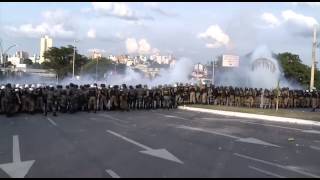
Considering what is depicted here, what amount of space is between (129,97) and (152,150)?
56.1 ft

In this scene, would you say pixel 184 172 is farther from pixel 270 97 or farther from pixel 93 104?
pixel 270 97

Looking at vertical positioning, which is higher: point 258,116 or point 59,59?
point 59,59

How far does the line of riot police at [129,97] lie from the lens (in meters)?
25.5

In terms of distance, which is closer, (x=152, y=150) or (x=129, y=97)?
(x=152, y=150)

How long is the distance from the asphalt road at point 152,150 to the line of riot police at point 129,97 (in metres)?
4.52

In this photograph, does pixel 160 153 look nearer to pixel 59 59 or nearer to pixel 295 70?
pixel 295 70

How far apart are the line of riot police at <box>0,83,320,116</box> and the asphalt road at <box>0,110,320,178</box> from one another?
4523 millimetres

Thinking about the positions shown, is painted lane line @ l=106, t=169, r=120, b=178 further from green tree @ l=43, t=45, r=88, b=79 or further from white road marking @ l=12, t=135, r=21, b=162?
green tree @ l=43, t=45, r=88, b=79

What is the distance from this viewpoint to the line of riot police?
2548 cm

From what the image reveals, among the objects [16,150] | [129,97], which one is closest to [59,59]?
[129,97]

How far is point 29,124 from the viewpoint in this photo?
2027cm

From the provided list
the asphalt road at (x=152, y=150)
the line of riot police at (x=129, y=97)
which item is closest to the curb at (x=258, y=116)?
the line of riot police at (x=129, y=97)

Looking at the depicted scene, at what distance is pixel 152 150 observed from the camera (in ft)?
43.3

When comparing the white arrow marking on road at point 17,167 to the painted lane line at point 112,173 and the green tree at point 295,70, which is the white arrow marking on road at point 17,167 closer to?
the painted lane line at point 112,173
